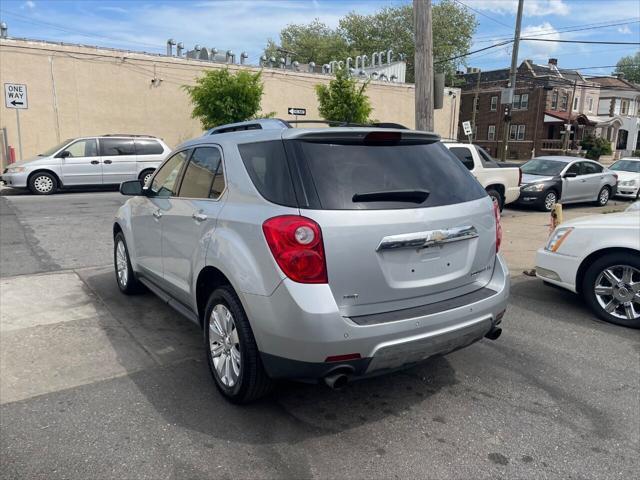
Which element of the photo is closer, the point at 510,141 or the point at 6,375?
the point at 6,375

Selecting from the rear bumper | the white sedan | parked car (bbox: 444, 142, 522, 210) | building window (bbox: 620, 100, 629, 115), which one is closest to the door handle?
the rear bumper

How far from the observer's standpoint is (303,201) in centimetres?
274

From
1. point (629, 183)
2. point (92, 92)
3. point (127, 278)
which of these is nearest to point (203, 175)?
point (127, 278)

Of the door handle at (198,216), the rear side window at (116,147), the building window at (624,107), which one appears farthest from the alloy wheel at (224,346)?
the building window at (624,107)

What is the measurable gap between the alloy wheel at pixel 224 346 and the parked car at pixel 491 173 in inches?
372

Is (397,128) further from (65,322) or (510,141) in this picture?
(510,141)

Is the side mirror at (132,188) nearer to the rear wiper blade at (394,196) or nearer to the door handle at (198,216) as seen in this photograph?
the door handle at (198,216)

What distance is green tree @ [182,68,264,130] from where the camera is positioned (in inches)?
808

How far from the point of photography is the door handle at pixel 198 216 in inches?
136

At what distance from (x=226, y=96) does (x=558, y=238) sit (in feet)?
57.6

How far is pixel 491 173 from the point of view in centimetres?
1202

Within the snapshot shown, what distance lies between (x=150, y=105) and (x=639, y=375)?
2352 centimetres

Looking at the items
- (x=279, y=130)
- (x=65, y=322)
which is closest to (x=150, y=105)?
(x=65, y=322)

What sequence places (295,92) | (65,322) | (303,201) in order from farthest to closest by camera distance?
(295,92)
(65,322)
(303,201)
